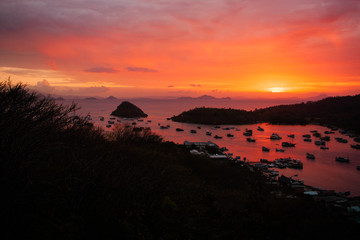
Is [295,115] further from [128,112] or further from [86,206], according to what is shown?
[86,206]

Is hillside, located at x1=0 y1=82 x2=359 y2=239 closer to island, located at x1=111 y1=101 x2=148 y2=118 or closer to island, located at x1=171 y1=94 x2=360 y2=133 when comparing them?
island, located at x1=171 y1=94 x2=360 y2=133

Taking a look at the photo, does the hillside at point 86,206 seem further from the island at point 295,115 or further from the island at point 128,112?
the island at point 128,112

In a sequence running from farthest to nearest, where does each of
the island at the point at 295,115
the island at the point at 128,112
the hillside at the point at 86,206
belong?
the island at the point at 128,112
the island at the point at 295,115
the hillside at the point at 86,206

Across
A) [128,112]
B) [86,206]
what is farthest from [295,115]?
[86,206]

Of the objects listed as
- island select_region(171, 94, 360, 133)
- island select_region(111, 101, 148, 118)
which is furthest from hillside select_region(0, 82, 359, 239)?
island select_region(111, 101, 148, 118)

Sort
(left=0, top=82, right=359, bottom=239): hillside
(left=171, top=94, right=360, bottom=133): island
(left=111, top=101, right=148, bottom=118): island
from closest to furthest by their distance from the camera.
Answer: (left=0, top=82, right=359, bottom=239): hillside, (left=171, top=94, right=360, bottom=133): island, (left=111, top=101, right=148, bottom=118): island

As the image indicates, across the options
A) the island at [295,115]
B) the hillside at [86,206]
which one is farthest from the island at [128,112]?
the hillside at [86,206]

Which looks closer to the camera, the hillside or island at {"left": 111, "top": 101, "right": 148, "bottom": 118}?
the hillside

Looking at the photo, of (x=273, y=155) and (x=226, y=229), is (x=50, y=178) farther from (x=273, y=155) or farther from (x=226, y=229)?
(x=273, y=155)

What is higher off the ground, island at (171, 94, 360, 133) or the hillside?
island at (171, 94, 360, 133)

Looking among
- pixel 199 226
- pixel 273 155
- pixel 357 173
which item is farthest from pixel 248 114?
pixel 199 226
